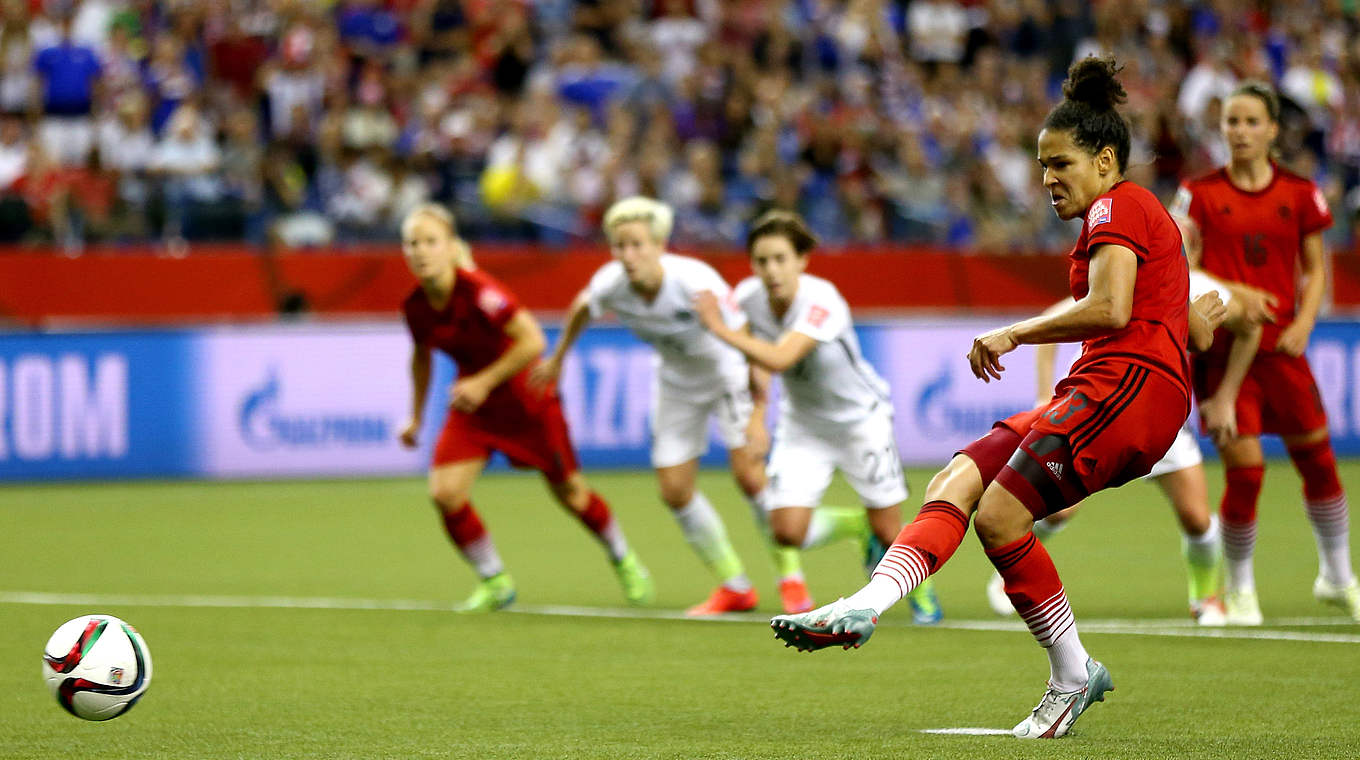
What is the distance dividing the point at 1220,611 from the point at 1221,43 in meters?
15.2

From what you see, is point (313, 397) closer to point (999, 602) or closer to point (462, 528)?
A: point (462, 528)

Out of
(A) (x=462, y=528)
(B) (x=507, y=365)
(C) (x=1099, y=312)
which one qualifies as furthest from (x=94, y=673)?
(B) (x=507, y=365)

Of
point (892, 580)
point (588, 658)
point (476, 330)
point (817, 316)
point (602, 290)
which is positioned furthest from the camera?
point (602, 290)

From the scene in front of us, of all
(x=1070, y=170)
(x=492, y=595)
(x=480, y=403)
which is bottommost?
(x=492, y=595)

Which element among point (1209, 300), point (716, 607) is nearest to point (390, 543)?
point (716, 607)

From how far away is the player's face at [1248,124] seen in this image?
8242mm

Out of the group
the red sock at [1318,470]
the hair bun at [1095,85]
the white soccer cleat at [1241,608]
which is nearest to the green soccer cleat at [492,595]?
the white soccer cleat at [1241,608]

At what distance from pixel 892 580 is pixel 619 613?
4062 mm

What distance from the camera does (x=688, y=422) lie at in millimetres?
9867

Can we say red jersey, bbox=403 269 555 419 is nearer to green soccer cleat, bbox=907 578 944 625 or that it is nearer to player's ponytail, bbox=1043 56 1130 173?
green soccer cleat, bbox=907 578 944 625

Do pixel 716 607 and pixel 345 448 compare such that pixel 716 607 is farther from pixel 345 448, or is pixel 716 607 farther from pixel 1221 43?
pixel 1221 43

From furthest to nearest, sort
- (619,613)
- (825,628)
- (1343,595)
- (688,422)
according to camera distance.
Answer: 1. (688,422)
2. (619,613)
3. (1343,595)
4. (825,628)

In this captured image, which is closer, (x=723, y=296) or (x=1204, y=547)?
(x=1204, y=547)

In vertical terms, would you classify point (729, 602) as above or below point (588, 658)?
below
